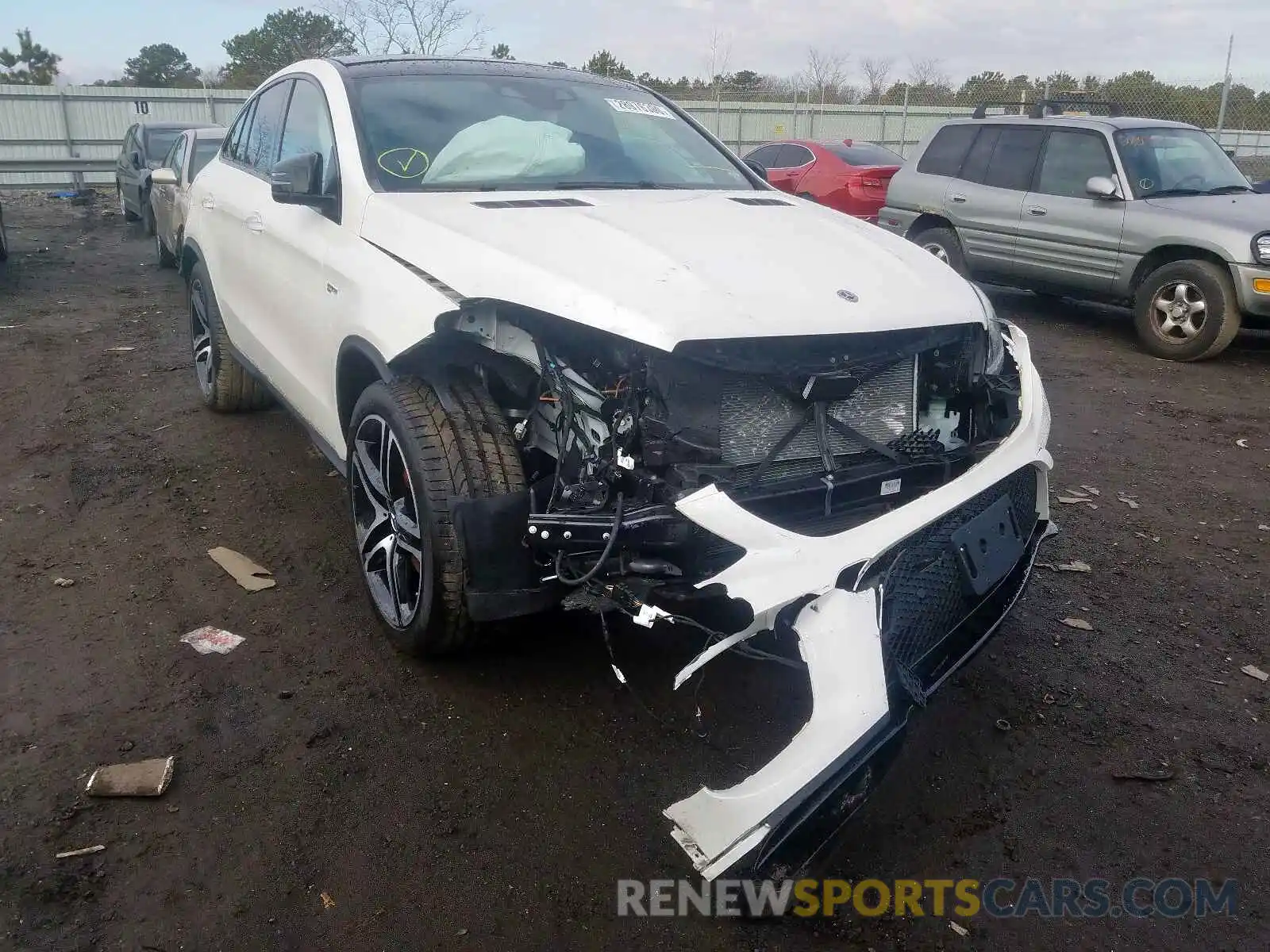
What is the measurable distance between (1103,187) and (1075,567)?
5.22 meters

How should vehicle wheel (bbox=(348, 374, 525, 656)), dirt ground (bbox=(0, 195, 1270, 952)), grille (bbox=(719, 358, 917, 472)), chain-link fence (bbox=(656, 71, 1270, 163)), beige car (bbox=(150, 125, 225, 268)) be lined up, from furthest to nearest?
chain-link fence (bbox=(656, 71, 1270, 163))
beige car (bbox=(150, 125, 225, 268))
vehicle wheel (bbox=(348, 374, 525, 656))
grille (bbox=(719, 358, 917, 472))
dirt ground (bbox=(0, 195, 1270, 952))

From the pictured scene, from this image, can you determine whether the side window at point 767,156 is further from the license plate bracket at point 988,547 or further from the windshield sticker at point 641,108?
the license plate bracket at point 988,547

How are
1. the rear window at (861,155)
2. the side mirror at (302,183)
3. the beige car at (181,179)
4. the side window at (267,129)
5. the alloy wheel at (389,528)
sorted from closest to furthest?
the alloy wheel at (389,528) → the side mirror at (302,183) → the side window at (267,129) → the beige car at (181,179) → the rear window at (861,155)

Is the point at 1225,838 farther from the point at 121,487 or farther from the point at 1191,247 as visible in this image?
the point at 1191,247

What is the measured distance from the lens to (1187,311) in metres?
7.89

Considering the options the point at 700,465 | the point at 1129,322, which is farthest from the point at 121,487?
the point at 1129,322

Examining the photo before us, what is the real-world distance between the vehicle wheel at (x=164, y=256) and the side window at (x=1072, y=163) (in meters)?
9.45

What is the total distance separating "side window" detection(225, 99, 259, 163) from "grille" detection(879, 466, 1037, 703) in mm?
4087

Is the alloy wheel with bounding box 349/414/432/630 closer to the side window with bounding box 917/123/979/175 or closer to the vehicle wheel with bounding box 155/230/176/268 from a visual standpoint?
the side window with bounding box 917/123/979/175

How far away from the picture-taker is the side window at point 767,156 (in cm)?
1311

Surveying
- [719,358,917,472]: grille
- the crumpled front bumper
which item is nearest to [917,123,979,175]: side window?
[719,358,917,472]: grille

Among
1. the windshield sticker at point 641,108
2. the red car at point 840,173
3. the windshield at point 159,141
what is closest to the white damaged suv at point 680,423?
the windshield sticker at point 641,108

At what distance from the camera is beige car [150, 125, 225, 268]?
9953 millimetres

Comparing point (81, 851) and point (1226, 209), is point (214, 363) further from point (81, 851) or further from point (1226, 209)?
point (1226, 209)
